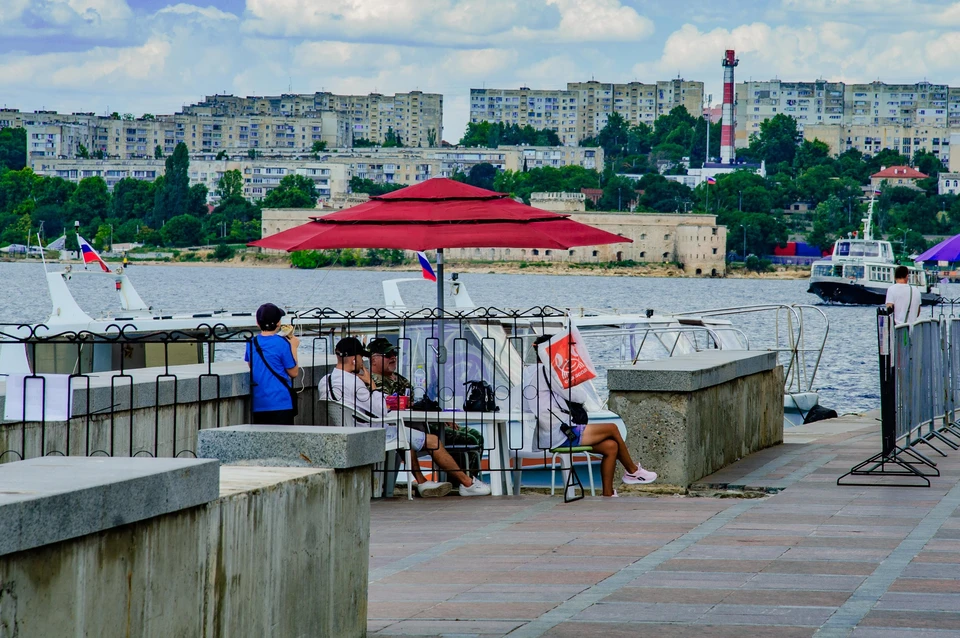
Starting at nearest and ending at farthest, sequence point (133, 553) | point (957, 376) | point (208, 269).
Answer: point (133, 553), point (957, 376), point (208, 269)

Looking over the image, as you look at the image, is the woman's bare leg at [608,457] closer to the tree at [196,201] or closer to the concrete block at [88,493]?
the concrete block at [88,493]

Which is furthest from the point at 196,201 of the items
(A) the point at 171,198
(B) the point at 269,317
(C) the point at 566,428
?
(B) the point at 269,317

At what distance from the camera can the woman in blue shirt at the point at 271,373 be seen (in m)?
7.72

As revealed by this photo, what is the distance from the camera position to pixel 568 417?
8961 millimetres

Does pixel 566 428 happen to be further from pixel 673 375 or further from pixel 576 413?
pixel 673 375

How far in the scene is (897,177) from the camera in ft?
610

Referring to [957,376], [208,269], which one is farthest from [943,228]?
[957,376]

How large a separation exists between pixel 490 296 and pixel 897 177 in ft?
358

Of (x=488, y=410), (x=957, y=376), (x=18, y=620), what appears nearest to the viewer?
(x=18, y=620)

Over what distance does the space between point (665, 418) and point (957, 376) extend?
407cm

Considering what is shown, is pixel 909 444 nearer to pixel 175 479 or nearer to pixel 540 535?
pixel 540 535

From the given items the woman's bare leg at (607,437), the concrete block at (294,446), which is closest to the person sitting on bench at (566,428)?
the woman's bare leg at (607,437)

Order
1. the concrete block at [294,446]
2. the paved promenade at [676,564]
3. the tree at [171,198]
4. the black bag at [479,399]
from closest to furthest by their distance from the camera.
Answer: the concrete block at [294,446] < the paved promenade at [676,564] < the black bag at [479,399] < the tree at [171,198]

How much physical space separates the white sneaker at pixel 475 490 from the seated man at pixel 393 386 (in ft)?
0.67
